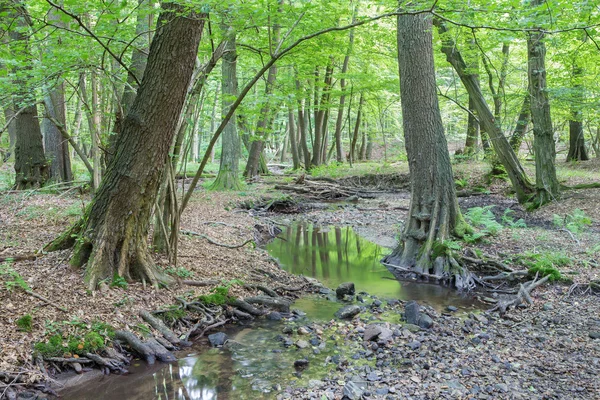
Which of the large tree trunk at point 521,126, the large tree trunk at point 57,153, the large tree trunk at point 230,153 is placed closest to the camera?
the large tree trunk at point 57,153

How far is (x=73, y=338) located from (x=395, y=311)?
4.19 metres

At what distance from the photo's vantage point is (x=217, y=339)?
5.31 meters

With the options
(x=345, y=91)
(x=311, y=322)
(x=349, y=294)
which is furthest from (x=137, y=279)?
(x=345, y=91)

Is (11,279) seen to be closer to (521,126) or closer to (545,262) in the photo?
(545,262)

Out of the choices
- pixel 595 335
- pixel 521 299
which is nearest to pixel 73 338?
pixel 595 335

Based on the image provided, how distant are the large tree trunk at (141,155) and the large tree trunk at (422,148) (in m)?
4.68

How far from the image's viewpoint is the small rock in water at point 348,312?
6.13 meters

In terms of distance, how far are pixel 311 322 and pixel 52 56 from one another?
521 cm

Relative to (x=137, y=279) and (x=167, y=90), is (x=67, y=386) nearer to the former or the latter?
(x=137, y=279)

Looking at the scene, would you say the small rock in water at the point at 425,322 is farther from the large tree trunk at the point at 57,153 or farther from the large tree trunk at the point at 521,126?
the large tree trunk at the point at 521,126

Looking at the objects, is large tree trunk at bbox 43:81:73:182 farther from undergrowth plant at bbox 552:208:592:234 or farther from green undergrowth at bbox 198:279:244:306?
undergrowth plant at bbox 552:208:592:234

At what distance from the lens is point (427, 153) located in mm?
8555

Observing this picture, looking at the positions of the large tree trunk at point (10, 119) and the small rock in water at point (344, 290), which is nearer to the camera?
the small rock in water at point (344, 290)

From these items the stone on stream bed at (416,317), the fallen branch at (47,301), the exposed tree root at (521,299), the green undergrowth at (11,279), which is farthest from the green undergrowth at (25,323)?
the exposed tree root at (521,299)
